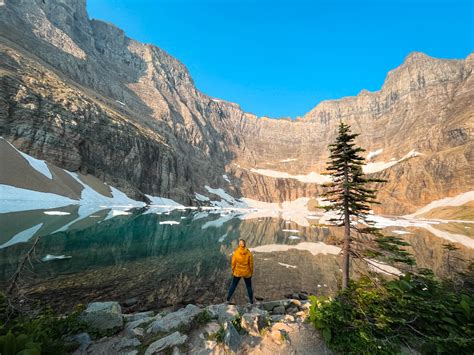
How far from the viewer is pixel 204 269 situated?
769 inches

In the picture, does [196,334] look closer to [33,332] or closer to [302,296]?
[33,332]

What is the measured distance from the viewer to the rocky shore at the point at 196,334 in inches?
239

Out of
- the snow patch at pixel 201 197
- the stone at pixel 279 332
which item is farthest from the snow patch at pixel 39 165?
the snow patch at pixel 201 197

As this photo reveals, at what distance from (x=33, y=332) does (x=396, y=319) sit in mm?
7928

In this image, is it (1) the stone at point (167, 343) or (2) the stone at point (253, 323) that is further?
(2) the stone at point (253, 323)

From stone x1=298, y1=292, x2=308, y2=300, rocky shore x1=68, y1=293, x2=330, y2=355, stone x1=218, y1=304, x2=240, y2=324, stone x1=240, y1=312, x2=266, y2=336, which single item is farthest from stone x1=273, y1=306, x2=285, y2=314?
stone x1=298, y1=292, x2=308, y2=300

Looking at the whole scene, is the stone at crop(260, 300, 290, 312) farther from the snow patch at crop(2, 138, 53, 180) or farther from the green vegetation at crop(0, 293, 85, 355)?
the snow patch at crop(2, 138, 53, 180)

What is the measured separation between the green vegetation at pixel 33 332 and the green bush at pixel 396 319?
19.8 feet

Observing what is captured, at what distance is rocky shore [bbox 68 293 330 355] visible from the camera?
606cm

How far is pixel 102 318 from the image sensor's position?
23.4ft

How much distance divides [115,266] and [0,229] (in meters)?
16.6

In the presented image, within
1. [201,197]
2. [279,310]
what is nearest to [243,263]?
[279,310]

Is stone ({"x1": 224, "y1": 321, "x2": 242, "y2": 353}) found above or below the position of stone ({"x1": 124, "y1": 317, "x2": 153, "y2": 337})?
above

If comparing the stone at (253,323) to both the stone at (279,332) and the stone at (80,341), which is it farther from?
the stone at (80,341)
